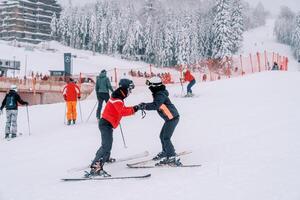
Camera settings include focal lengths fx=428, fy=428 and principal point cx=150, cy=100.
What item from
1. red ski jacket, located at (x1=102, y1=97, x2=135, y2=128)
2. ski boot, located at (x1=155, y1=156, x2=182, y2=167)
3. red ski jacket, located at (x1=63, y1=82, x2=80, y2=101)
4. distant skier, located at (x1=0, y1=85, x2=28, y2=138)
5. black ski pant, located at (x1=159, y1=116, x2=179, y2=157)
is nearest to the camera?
red ski jacket, located at (x1=102, y1=97, x2=135, y2=128)

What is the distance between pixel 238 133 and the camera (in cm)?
1135

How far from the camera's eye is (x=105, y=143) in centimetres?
786

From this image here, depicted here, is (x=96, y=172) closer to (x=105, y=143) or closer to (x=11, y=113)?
(x=105, y=143)

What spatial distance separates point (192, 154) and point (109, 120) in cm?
230

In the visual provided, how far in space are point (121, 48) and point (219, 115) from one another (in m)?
93.1

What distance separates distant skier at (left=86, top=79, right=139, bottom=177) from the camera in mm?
7766

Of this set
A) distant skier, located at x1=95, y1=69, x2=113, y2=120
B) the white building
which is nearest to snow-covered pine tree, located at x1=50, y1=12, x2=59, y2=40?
the white building

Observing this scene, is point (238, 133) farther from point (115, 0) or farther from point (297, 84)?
point (115, 0)

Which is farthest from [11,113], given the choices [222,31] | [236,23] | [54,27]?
[54,27]

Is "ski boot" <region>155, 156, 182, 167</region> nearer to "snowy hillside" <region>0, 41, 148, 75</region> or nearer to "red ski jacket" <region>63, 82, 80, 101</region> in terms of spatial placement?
"red ski jacket" <region>63, 82, 80, 101</region>

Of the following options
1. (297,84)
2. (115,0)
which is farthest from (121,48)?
(297,84)

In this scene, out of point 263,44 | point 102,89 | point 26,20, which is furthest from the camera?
point 263,44

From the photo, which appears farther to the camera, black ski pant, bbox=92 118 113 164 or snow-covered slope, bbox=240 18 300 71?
snow-covered slope, bbox=240 18 300 71

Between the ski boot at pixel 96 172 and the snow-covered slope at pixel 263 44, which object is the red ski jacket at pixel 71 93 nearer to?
the ski boot at pixel 96 172
